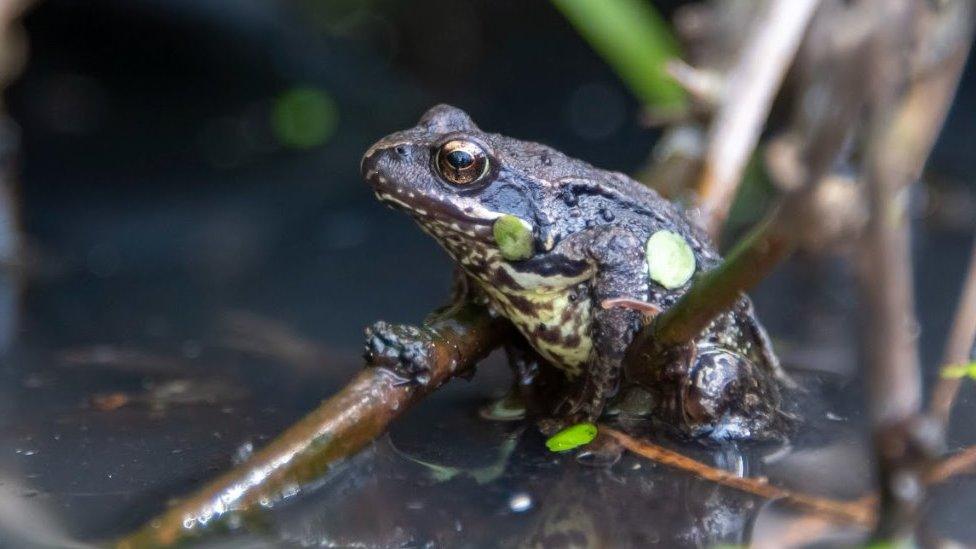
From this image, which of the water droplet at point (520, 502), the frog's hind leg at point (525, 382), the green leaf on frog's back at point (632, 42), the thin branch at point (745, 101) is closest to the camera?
the water droplet at point (520, 502)

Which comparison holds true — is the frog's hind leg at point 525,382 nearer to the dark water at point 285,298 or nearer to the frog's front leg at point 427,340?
the dark water at point 285,298

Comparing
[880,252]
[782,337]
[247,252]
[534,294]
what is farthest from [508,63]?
[880,252]

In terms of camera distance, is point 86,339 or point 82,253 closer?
point 86,339

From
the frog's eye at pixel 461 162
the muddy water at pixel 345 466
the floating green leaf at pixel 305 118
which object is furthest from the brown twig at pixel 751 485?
the floating green leaf at pixel 305 118

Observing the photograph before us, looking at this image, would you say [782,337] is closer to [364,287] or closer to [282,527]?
[364,287]

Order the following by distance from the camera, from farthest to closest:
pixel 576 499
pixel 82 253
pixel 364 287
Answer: pixel 82 253 < pixel 364 287 < pixel 576 499

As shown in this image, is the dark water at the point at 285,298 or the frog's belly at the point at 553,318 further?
the frog's belly at the point at 553,318

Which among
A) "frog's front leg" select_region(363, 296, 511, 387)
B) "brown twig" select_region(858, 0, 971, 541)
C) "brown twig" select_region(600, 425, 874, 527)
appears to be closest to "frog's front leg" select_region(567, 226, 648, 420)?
"brown twig" select_region(600, 425, 874, 527)
